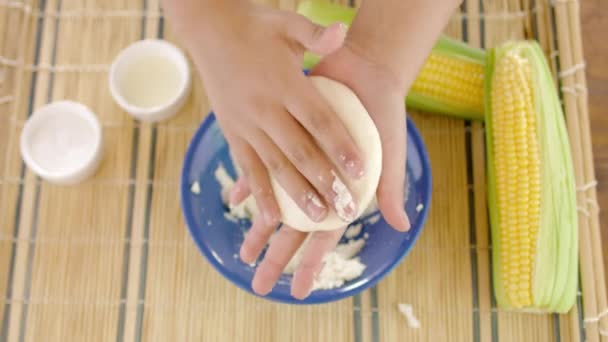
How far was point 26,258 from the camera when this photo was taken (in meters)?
1.14

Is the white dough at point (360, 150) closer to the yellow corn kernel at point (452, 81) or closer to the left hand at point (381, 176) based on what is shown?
the left hand at point (381, 176)

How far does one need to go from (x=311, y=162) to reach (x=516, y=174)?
0.41 meters

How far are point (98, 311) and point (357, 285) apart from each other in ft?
1.62

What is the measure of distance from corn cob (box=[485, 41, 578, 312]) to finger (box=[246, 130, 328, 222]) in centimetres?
38

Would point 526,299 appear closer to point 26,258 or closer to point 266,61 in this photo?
point 266,61

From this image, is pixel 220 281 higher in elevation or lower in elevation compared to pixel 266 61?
lower

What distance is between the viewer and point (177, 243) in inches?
44.8

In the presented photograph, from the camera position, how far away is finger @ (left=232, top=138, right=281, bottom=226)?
899 mm

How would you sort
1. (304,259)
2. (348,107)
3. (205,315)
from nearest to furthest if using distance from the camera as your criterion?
(348,107) → (304,259) → (205,315)

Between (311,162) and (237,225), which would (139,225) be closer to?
(237,225)

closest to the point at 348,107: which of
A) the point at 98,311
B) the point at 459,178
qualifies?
the point at 459,178

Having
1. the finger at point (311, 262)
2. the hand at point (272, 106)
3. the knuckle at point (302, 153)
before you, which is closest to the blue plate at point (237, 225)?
the finger at point (311, 262)

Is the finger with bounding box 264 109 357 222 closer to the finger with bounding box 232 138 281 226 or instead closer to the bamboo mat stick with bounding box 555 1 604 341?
the finger with bounding box 232 138 281 226

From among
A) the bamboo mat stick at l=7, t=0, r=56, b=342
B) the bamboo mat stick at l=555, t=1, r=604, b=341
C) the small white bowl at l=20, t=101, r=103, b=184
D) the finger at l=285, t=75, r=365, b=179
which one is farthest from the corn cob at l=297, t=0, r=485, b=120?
the bamboo mat stick at l=7, t=0, r=56, b=342
